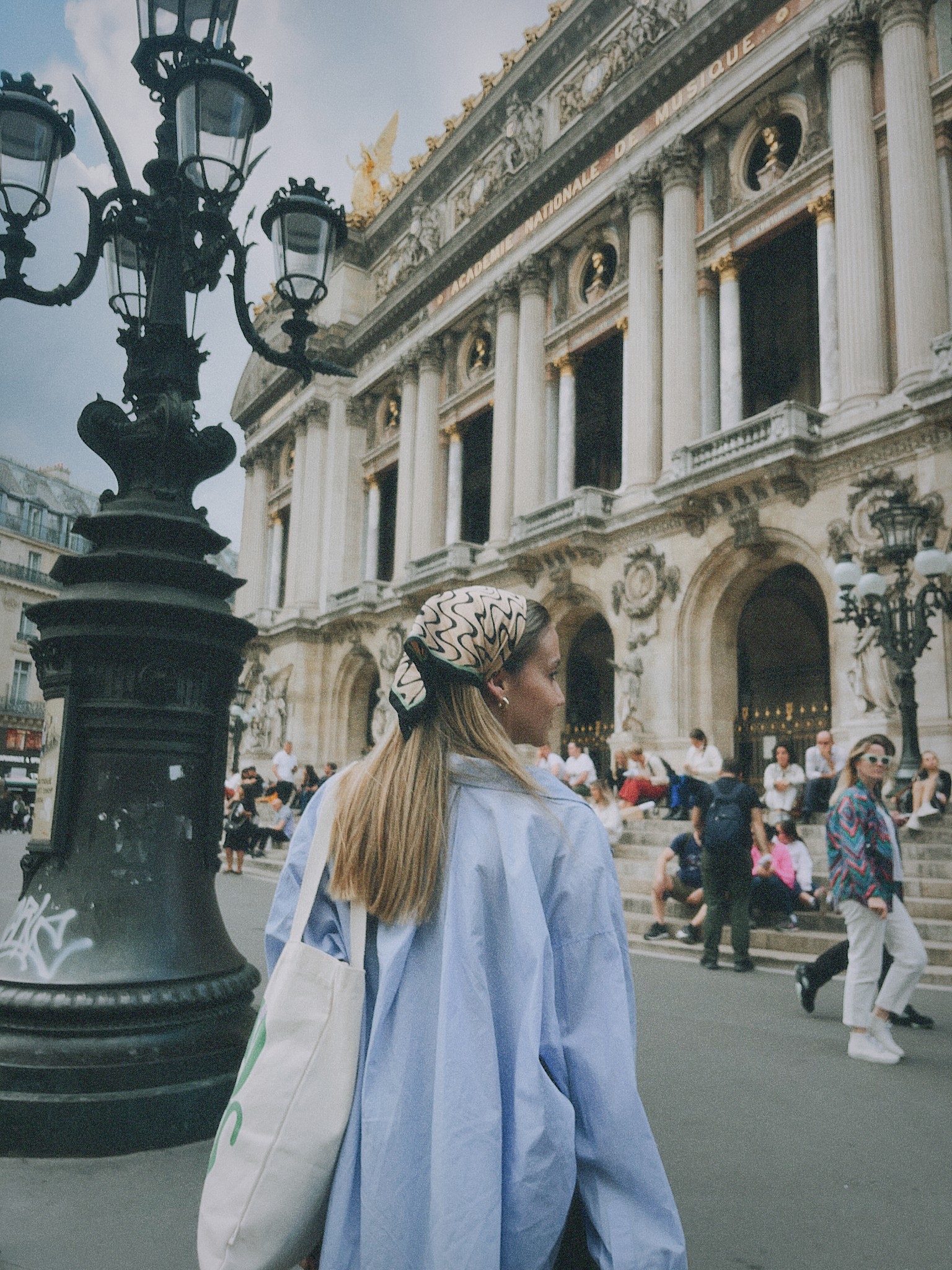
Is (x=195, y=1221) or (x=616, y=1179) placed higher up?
(x=616, y=1179)

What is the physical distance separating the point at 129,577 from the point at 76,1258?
94.5 inches

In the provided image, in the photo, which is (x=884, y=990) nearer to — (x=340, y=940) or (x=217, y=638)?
(x=217, y=638)

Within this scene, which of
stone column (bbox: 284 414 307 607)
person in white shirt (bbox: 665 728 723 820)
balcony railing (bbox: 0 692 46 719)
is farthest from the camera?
balcony railing (bbox: 0 692 46 719)

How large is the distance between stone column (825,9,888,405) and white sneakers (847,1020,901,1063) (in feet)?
41.7

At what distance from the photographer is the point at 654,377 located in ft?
65.4

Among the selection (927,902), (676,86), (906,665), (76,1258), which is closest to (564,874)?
(76,1258)

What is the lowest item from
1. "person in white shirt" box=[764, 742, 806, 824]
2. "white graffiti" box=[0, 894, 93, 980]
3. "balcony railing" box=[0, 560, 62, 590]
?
"white graffiti" box=[0, 894, 93, 980]

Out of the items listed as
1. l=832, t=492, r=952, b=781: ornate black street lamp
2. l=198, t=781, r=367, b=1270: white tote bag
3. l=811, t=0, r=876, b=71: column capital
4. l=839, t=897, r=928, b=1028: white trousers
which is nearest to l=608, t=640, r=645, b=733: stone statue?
l=832, t=492, r=952, b=781: ornate black street lamp

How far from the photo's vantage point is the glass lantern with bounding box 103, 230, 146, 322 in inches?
221

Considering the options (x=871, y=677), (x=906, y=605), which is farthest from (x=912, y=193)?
(x=906, y=605)

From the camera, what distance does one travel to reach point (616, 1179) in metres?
1.48

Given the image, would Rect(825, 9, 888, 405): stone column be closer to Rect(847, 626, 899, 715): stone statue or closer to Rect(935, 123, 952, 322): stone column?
Rect(935, 123, 952, 322): stone column

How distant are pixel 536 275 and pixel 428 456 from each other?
6.16 m

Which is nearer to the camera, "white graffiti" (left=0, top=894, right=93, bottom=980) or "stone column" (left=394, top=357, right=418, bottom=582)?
"white graffiti" (left=0, top=894, right=93, bottom=980)
